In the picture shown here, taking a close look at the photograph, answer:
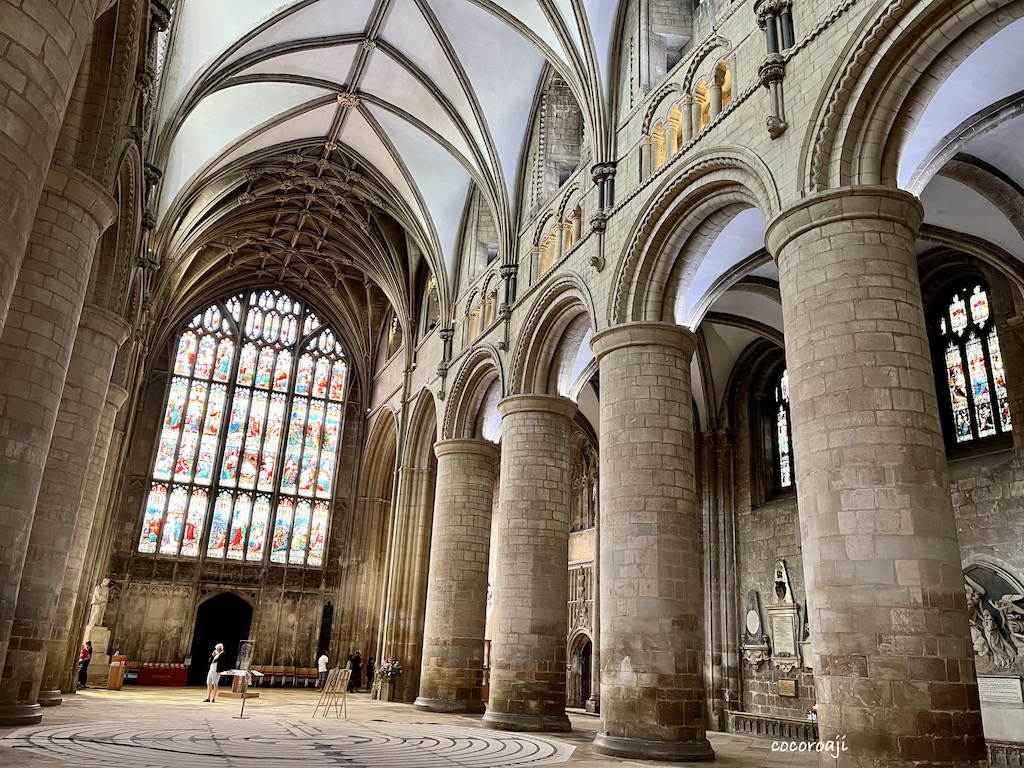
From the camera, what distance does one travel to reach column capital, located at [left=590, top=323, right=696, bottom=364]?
11578mm

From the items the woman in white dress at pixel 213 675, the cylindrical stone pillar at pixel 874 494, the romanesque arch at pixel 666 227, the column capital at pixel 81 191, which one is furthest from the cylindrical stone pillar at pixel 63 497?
the cylindrical stone pillar at pixel 874 494

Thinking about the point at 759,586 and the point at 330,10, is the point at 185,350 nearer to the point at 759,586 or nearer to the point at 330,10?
the point at 330,10

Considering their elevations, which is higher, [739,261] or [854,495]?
[739,261]

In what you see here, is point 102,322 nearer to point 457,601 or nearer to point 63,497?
point 63,497

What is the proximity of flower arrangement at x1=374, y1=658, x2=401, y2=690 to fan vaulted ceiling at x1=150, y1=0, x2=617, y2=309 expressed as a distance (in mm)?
9769

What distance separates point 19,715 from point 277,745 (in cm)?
339

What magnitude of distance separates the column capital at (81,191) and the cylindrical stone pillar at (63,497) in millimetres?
3212

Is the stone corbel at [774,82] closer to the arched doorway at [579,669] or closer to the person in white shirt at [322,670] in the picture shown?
the arched doorway at [579,669]

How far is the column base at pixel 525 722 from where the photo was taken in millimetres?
13102

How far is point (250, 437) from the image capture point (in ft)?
93.6

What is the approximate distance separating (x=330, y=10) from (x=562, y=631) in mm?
13362

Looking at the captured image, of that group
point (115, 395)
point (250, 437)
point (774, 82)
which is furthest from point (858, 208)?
point (250, 437)

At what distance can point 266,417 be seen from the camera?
29.0 meters

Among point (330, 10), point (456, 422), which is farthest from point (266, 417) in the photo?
point (330, 10)
